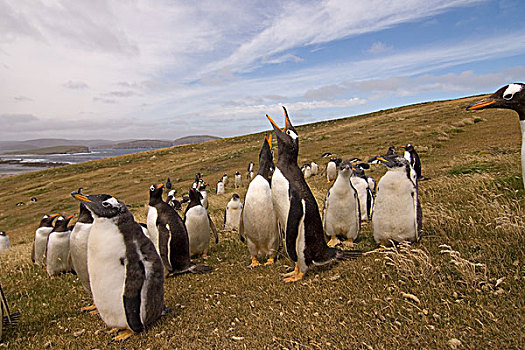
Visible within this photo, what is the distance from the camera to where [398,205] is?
17.5ft

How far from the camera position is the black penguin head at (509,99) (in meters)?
3.71

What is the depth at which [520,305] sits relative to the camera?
2.88 metres

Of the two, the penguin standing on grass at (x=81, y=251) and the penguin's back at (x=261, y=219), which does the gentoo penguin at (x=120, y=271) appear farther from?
the penguin's back at (x=261, y=219)

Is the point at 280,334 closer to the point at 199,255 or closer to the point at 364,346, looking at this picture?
the point at 364,346

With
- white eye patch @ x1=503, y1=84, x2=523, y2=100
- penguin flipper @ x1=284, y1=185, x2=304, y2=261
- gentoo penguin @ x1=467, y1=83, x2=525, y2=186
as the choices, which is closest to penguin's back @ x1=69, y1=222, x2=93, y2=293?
penguin flipper @ x1=284, y1=185, x2=304, y2=261

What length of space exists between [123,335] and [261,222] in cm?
286

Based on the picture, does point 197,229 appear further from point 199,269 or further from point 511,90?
point 511,90

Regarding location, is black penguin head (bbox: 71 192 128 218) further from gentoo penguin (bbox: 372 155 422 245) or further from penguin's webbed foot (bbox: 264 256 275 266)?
gentoo penguin (bbox: 372 155 422 245)

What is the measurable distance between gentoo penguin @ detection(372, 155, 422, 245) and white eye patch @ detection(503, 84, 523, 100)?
6.05ft

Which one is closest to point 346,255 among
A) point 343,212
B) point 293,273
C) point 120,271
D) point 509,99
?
point 293,273

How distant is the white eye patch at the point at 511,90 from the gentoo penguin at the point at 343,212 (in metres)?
2.92

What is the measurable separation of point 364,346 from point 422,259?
4.85 ft

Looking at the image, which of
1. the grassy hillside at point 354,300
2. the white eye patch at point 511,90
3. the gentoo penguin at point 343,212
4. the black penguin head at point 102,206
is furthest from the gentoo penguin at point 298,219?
the white eye patch at point 511,90

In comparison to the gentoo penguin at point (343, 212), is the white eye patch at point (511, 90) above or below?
above
